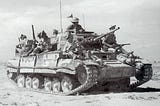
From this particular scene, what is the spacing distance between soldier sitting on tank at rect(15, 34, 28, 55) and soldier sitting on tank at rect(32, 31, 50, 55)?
76.5 inches

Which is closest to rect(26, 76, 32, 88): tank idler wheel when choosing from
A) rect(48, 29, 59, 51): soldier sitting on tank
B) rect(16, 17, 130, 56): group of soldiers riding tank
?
rect(16, 17, 130, 56): group of soldiers riding tank

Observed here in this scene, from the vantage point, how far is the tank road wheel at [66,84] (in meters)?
17.1

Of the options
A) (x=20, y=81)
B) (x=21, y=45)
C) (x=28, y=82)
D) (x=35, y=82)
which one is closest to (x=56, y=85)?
(x=35, y=82)

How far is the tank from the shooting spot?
16.3m

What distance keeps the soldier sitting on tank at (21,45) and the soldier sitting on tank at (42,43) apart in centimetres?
194

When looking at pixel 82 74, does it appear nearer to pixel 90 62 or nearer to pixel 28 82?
pixel 90 62

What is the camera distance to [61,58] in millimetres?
17703

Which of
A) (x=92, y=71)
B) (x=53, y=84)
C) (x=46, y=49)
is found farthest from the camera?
(x=46, y=49)

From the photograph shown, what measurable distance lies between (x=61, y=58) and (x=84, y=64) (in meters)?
2.18

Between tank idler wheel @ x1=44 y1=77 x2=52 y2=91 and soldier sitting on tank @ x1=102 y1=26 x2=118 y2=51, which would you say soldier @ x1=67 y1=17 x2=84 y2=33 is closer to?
soldier sitting on tank @ x1=102 y1=26 x2=118 y2=51

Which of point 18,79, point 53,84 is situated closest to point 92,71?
point 53,84

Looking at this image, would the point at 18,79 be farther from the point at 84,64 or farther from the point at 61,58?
the point at 84,64

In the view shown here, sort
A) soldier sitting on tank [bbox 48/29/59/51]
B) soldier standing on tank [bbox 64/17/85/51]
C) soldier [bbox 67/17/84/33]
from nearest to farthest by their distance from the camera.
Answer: soldier standing on tank [bbox 64/17/85/51], soldier sitting on tank [bbox 48/29/59/51], soldier [bbox 67/17/84/33]

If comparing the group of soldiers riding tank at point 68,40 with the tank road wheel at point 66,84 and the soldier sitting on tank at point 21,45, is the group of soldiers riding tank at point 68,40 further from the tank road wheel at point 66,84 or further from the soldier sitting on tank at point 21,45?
the tank road wheel at point 66,84
